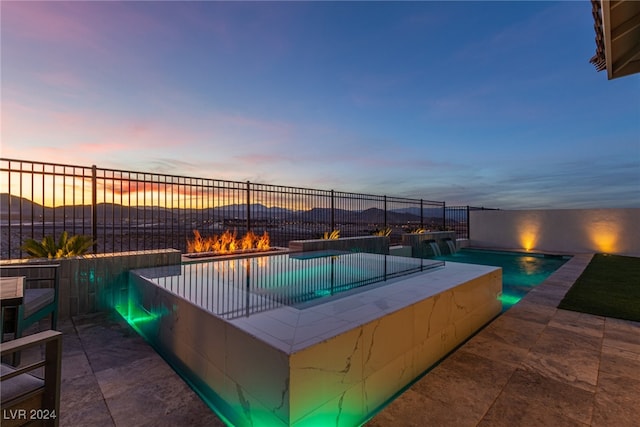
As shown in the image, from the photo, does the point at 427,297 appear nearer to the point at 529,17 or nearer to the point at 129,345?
the point at 129,345

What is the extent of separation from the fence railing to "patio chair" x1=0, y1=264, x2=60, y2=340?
1008mm

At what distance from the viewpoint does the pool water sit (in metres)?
5.64

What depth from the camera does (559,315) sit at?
3.46m

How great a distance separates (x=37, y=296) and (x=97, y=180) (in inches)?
119

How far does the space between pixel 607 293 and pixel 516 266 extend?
416 centimetres

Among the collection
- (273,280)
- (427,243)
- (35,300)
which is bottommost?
(427,243)

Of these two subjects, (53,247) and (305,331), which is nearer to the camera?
(305,331)

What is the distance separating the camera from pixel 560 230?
11.2 metres

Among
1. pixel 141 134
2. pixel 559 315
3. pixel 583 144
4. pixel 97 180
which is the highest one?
pixel 583 144

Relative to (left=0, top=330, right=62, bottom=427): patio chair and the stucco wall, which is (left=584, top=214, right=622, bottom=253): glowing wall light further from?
(left=0, top=330, right=62, bottom=427): patio chair

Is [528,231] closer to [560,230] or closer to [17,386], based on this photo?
[560,230]

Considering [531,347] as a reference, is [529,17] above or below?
above

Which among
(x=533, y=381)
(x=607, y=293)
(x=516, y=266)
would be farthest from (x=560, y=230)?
(x=533, y=381)

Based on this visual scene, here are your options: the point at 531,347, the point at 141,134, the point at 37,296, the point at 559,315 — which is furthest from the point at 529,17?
the point at 37,296
